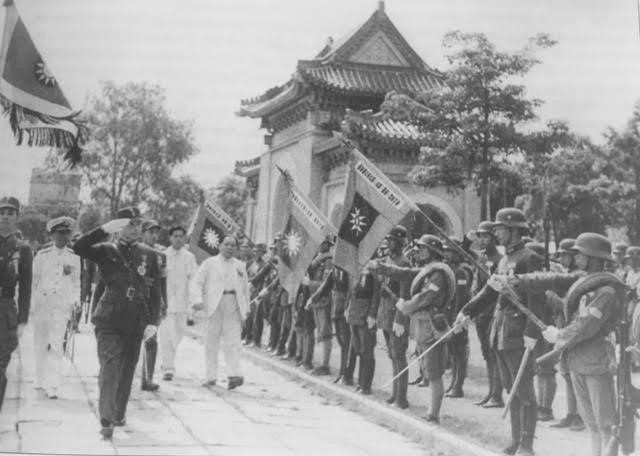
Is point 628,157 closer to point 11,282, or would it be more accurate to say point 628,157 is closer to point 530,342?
point 530,342

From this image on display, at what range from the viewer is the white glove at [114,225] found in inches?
210

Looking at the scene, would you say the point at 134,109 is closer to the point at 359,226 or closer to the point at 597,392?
the point at 359,226

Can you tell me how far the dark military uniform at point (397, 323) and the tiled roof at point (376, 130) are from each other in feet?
28.1

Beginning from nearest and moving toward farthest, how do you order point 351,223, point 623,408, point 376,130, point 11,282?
1. point 623,408
2. point 11,282
3. point 351,223
4. point 376,130

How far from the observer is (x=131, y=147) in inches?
388

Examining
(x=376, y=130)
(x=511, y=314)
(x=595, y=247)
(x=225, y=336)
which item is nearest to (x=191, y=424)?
(x=225, y=336)

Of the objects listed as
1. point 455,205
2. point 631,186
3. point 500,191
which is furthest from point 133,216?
point 455,205

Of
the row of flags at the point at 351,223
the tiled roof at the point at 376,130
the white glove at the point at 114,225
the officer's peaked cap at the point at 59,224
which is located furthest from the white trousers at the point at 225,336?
the tiled roof at the point at 376,130

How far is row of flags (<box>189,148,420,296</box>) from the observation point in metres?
6.86

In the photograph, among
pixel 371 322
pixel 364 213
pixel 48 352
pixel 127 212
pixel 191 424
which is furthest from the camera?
pixel 371 322

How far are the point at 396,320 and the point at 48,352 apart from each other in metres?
3.19

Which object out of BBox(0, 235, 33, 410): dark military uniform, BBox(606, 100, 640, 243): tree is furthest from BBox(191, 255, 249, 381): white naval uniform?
BBox(606, 100, 640, 243): tree

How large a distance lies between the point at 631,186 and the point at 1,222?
6043mm

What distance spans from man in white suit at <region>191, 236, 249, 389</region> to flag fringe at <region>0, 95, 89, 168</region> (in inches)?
83.2
